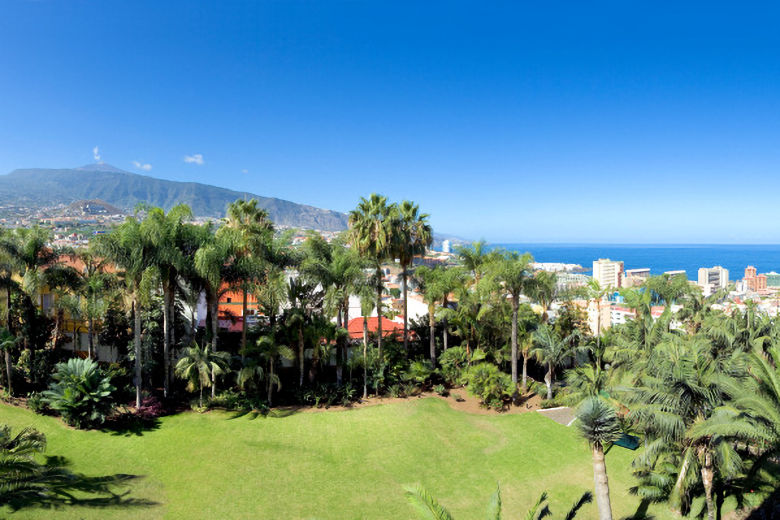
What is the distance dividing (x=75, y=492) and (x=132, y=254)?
7.82 m

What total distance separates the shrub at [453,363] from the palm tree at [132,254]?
13.3 m

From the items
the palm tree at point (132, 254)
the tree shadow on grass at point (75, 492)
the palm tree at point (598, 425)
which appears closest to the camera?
the palm tree at point (598, 425)

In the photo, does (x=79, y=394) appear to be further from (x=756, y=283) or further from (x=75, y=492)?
(x=756, y=283)

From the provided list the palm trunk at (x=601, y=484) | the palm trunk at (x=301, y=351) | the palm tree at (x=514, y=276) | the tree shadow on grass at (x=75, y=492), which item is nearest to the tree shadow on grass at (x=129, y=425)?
the tree shadow on grass at (x=75, y=492)

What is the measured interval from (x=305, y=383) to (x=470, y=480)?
884cm

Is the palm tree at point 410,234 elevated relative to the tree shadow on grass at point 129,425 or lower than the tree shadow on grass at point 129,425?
elevated

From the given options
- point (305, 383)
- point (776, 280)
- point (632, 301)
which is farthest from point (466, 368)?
point (776, 280)

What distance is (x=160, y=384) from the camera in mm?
17672

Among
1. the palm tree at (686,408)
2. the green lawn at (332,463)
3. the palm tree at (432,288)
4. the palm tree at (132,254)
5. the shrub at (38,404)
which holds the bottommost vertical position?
the green lawn at (332,463)

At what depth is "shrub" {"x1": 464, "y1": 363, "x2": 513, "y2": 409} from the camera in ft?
57.1

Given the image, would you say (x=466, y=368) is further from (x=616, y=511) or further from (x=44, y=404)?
(x=44, y=404)

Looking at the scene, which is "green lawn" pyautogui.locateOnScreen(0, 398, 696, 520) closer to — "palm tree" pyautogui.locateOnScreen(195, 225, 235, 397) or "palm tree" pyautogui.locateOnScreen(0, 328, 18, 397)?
"palm tree" pyautogui.locateOnScreen(0, 328, 18, 397)

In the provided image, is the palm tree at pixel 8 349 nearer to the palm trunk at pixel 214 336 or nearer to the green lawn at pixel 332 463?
the green lawn at pixel 332 463

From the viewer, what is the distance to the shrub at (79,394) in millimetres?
13344
